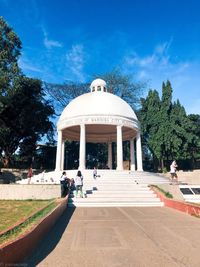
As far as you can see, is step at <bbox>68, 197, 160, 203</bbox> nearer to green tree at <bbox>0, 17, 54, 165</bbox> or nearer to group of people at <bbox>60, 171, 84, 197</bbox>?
group of people at <bbox>60, 171, 84, 197</bbox>

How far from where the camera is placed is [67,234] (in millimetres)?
7305

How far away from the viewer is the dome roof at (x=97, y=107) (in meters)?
28.2

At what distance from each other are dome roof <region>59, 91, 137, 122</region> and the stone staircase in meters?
7.40

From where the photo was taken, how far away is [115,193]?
1738 cm

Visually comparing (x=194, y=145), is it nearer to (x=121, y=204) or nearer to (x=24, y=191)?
(x=121, y=204)

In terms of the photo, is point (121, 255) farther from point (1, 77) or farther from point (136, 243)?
point (1, 77)

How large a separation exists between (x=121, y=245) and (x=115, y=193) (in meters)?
11.5

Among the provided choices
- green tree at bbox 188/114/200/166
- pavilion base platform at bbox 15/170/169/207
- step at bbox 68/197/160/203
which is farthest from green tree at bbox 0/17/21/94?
green tree at bbox 188/114/200/166

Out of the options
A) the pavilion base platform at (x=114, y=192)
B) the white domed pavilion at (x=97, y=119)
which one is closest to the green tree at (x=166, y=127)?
the white domed pavilion at (x=97, y=119)

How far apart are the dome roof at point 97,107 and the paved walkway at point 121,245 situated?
64.5ft

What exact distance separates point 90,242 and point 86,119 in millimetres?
21866

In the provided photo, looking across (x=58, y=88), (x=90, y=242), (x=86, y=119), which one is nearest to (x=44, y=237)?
(x=90, y=242)

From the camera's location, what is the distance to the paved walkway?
4824mm

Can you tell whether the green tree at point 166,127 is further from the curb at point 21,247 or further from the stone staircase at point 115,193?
the curb at point 21,247
